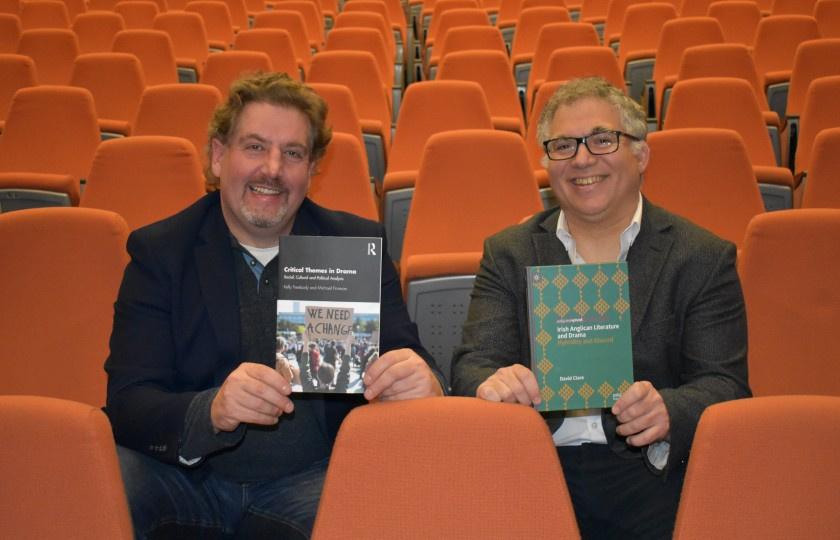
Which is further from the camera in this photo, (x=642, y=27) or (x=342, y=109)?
(x=642, y=27)

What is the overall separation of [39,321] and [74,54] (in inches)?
157

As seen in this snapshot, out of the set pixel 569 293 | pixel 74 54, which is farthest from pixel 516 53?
pixel 569 293

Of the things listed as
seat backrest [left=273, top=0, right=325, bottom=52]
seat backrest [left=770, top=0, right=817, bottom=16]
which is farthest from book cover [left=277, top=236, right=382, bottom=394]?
seat backrest [left=273, top=0, right=325, bottom=52]

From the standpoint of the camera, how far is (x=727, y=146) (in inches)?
108

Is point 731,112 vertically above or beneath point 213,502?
above

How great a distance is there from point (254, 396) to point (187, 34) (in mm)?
5237

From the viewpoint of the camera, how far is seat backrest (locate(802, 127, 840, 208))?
2.71 m

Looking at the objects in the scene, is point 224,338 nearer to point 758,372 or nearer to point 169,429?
point 169,429

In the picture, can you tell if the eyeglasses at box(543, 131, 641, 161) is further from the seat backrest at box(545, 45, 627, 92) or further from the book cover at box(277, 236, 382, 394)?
the seat backrest at box(545, 45, 627, 92)

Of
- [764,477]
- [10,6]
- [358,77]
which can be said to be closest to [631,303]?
[764,477]

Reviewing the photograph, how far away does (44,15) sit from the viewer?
22.1 feet

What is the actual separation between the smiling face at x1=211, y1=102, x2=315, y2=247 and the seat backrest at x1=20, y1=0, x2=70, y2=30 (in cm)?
557

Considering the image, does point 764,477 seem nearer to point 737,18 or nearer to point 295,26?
point 737,18

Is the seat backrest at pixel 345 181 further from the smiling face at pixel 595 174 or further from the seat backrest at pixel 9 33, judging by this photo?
the seat backrest at pixel 9 33
